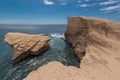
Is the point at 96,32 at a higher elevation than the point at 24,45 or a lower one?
higher

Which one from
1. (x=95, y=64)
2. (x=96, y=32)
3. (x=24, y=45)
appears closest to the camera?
(x=95, y=64)

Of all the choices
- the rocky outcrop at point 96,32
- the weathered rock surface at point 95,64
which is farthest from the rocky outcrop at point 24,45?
the weathered rock surface at point 95,64

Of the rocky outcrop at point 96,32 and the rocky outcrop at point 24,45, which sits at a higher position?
the rocky outcrop at point 96,32

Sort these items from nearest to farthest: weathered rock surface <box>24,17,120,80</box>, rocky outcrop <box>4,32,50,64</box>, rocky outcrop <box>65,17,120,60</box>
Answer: weathered rock surface <box>24,17,120,80</box> < rocky outcrop <box>65,17,120,60</box> < rocky outcrop <box>4,32,50,64</box>

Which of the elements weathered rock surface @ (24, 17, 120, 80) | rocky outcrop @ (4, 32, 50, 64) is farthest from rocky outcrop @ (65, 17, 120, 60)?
rocky outcrop @ (4, 32, 50, 64)

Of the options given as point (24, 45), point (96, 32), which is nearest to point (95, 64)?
point (96, 32)

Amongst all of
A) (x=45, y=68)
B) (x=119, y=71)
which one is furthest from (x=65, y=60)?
(x=45, y=68)

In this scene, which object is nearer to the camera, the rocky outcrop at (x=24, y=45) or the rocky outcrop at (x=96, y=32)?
the rocky outcrop at (x=96, y=32)

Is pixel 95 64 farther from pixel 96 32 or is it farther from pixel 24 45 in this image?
pixel 24 45

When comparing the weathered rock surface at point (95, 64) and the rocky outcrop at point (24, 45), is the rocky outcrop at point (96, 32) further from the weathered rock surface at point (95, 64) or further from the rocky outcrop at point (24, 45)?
the rocky outcrop at point (24, 45)

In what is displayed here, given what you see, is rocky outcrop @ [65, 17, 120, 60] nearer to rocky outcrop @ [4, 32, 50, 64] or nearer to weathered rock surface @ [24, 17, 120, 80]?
weathered rock surface @ [24, 17, 120, 80]
